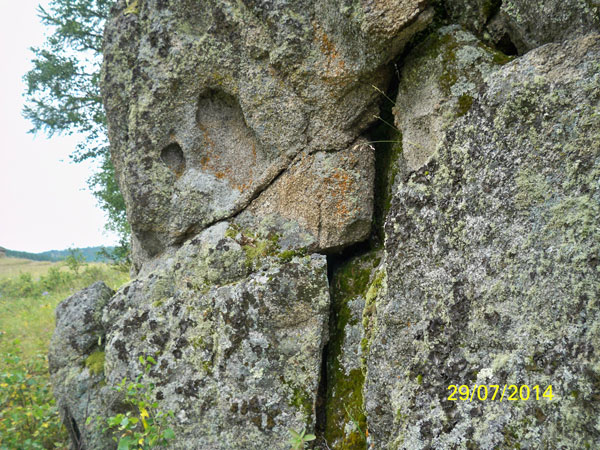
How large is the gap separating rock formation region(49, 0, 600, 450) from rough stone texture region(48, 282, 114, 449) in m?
0.02

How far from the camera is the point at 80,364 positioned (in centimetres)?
532

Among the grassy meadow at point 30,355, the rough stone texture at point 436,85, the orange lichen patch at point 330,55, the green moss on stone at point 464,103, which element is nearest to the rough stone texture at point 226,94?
the orange lichen patch at point 330,55

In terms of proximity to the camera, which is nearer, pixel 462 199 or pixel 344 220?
pixel 462 199

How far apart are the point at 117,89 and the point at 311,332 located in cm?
379

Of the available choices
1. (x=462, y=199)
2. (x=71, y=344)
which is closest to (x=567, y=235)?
(x=462, y=199)

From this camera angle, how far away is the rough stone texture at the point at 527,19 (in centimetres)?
267

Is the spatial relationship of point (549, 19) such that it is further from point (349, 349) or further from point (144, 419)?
point (144, 419)

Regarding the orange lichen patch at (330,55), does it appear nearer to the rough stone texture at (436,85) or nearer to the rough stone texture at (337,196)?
the rough stone texture at (436,85)

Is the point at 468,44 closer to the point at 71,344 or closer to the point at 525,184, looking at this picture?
the point at 525,184

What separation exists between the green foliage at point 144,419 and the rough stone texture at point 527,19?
3952 millimetres

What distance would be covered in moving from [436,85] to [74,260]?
1395 cm

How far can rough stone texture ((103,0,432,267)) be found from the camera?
4.09 metres

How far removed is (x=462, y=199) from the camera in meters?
2.74
